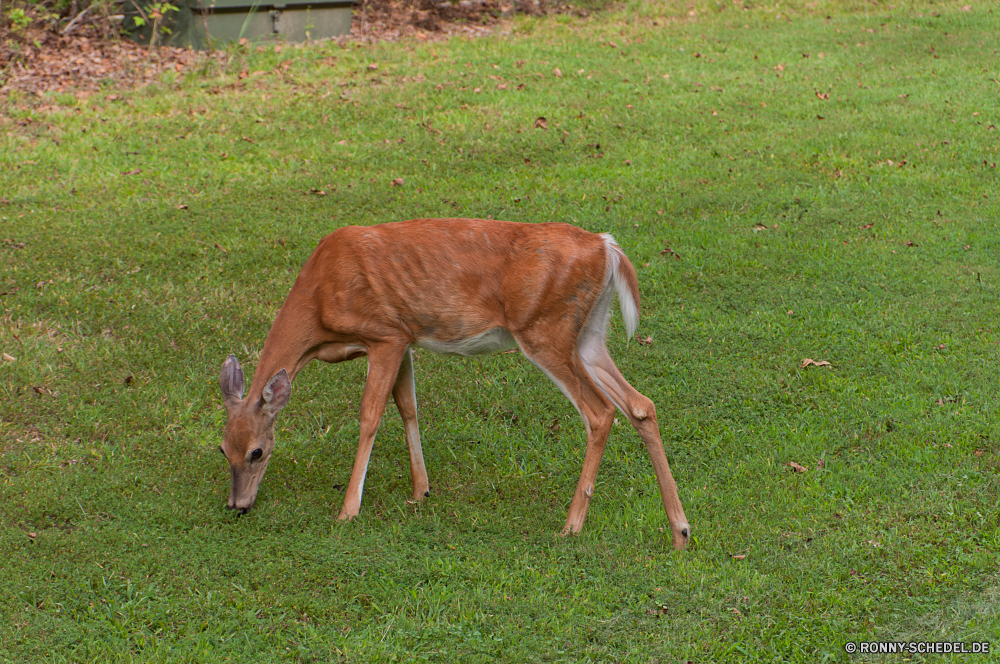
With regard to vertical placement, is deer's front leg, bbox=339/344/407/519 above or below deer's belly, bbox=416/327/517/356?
below

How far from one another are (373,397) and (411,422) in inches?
17.8

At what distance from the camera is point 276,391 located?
203 inches

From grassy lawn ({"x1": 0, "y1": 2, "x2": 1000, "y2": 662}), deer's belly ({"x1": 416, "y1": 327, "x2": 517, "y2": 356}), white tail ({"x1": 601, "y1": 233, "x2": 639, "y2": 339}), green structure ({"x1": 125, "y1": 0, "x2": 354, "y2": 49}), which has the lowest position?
grassy lawn ({"x1": 0, "y1": 2, "x2": 1000, "y2": 662})

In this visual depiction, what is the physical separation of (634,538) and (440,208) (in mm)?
5289

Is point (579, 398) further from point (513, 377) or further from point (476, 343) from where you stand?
point (513, 377)

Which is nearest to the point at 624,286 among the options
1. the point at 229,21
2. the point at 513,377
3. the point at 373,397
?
the point at 373,397

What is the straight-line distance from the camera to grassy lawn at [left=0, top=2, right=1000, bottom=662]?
4.57 meters

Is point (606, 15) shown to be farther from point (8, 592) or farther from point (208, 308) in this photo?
point (8, 592)

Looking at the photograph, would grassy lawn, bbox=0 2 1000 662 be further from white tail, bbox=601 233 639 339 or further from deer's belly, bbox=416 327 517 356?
white tail, bbox=601 233 639 339

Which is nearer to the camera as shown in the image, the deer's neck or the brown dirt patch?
the deer's neck

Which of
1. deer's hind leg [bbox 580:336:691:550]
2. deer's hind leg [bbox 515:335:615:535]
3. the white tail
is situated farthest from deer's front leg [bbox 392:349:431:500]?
the white tail

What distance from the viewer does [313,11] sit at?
1464cm

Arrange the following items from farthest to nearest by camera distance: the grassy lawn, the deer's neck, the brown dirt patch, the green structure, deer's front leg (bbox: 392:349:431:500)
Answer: the green structure < the brown dirt patch < deer's front leg (bbox: 392:349:431:500) < the deer's neck < the grassy lawn

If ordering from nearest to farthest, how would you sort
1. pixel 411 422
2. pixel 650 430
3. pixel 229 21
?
→ 1. pixel 650 430
2. pixel 411 422
3. pixel 229 21
